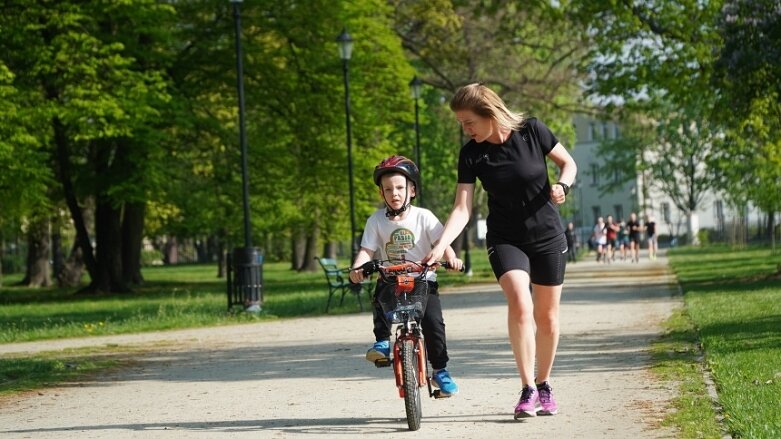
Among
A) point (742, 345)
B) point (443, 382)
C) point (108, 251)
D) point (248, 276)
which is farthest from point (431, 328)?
point (108, 251)

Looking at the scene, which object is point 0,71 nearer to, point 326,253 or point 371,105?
point 371,105

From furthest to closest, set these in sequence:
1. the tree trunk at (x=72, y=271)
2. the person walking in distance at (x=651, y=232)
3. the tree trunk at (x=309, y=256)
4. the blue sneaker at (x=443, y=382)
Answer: the tree trunk at (x=309, y=256) < the tree trunk at (x=72, y=271) < the person walking in distance at (x=651, y=232) < the blue sneaker at (x=443, y=382)

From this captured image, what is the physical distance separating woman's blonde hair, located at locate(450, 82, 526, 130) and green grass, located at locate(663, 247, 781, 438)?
2075 millimetres

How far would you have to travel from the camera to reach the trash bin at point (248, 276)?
25219mm

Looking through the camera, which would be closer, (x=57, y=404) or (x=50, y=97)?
(x=57, y=404)

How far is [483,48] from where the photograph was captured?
43625mm

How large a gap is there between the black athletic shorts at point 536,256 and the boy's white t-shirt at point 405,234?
0.45 m

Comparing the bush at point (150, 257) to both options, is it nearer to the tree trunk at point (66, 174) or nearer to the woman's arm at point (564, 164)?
the tree trunk at point (66, 174)

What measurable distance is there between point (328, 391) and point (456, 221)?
9.71 ft

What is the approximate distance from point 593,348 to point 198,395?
4626 mm

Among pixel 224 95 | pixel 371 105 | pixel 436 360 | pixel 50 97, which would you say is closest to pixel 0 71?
pixel 50 97

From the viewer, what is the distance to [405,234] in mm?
9180

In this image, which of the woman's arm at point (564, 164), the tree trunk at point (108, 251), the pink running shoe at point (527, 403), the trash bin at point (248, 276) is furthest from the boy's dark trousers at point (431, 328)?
the tree trunk at point (108, 251)

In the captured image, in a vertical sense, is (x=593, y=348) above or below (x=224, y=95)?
below
